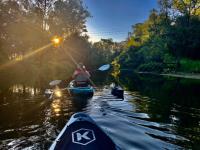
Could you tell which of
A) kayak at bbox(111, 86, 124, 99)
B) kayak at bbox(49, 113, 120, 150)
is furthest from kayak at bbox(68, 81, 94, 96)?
kayak at bbox(49, 113, 120, 150)

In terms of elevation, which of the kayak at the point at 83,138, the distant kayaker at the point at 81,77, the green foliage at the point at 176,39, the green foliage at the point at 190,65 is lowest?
the kayak at the point at 83,138

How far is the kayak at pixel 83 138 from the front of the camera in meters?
5.87

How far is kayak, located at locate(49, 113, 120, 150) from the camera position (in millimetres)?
5871

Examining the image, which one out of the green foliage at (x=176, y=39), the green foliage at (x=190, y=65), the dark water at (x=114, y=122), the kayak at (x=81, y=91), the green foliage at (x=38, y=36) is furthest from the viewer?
the green foliage at (x=176, y=39)

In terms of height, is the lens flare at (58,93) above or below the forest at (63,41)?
below

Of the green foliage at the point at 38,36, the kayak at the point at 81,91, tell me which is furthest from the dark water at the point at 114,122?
the green foliage at the point at 38,36

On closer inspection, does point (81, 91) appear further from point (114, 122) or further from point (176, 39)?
point (176, 39)

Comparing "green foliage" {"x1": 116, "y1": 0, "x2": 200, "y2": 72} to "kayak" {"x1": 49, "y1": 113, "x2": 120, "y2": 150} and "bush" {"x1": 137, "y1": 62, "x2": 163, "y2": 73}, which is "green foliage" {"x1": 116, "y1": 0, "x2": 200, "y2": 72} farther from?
"kayak" {"x1": 49, "y1": 113, "x2": 120, "y2": 150}

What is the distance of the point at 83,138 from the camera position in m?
6.07

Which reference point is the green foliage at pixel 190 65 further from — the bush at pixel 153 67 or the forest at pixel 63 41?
the bush at pixel 153 67

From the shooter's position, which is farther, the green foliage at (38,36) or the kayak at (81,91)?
the green foliage at (38,36)

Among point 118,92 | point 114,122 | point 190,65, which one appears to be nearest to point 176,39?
point 190,65

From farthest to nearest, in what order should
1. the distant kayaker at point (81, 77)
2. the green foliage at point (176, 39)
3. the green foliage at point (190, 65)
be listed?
the green foliage at point (176, 39), the green foliage at point (190, 65), the distant kayaker at point (81, 77)

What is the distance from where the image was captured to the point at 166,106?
1630cm
